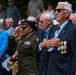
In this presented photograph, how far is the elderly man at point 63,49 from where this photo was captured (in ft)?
21.7

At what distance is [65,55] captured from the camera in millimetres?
6676

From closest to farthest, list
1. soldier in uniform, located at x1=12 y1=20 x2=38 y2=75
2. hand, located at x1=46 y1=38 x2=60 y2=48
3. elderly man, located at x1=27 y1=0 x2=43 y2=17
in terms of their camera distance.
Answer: hand, located at x1=46 y1=38 x2=60 y2=48 → soldier in uniform, located at x1=12 y1=20 x2=38 y2=75 → elderly man, located at x1=27 y1=0 x2=43 y2=17

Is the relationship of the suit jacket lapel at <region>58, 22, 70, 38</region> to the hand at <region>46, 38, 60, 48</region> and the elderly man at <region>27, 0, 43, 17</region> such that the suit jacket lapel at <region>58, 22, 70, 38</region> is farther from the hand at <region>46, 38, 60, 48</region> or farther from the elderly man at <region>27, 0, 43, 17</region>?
the elderly man at <region>27, 0, 43, 17</region>

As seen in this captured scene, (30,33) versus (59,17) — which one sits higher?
(59,17)

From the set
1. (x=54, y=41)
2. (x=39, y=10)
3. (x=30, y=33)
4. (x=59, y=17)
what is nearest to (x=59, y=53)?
(x=54, y=41)

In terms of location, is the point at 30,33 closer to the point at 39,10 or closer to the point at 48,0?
the point at 39,10

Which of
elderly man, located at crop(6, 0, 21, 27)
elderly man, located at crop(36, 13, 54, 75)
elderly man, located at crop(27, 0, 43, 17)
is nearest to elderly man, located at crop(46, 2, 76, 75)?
elderly man, located at crop(36, 13, 54, 75)

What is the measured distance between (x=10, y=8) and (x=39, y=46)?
8.49m

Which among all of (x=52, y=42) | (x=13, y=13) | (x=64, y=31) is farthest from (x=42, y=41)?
(x=13, y=13)

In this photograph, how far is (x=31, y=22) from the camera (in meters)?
8.95

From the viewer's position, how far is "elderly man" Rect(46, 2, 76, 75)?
663 cm

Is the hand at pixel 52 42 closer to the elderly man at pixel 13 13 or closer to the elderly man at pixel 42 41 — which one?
the elderly man at pixel 42 41

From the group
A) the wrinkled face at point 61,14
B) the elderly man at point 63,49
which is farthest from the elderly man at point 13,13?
the elderly man at point 63,49

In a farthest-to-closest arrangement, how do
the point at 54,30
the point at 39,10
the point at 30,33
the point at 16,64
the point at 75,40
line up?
1. the point at 39,10
2. the point at 16,64
3. the point at 30,33
4. the point at 54,30
5. the point at 75,40
